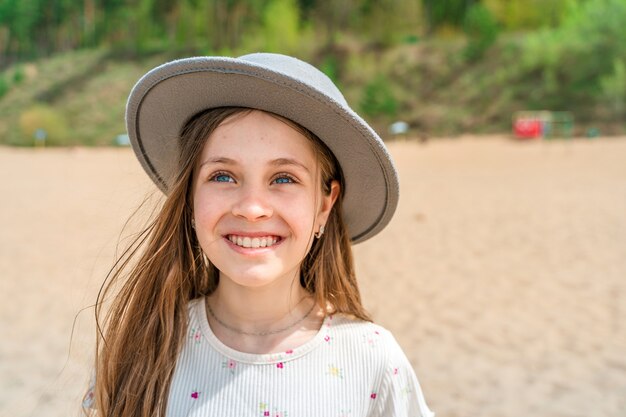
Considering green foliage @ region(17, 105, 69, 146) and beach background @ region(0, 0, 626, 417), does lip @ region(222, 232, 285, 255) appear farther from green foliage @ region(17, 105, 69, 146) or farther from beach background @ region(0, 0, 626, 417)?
green foliage @ region(17, 105, 69, 146)

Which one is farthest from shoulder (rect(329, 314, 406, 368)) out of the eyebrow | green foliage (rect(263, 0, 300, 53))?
green foliage (rect(263, 0, 300, 53))

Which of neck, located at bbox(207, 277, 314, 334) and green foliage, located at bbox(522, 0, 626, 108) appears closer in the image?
neck, located at bbox(207, 277, 314, 334)

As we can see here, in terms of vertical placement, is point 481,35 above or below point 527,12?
below

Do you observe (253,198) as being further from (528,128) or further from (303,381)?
(528,128)

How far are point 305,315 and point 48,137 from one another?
28.3 meters

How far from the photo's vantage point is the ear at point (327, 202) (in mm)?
1454

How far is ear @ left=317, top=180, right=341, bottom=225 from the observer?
145cm

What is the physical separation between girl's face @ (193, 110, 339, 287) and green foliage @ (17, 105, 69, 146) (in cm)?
2797

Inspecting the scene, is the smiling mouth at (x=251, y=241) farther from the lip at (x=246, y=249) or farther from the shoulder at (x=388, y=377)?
the shoulder at (x=388, y=377)

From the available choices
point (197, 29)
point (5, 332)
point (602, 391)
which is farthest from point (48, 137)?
point (602, 391)

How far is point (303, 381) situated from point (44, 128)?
29.2 metres

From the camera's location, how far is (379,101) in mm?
28328

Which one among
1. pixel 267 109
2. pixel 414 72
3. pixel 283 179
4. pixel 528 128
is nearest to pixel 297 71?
pixel 267 109

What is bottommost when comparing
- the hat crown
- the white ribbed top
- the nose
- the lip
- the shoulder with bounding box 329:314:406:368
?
the white ribbed top
